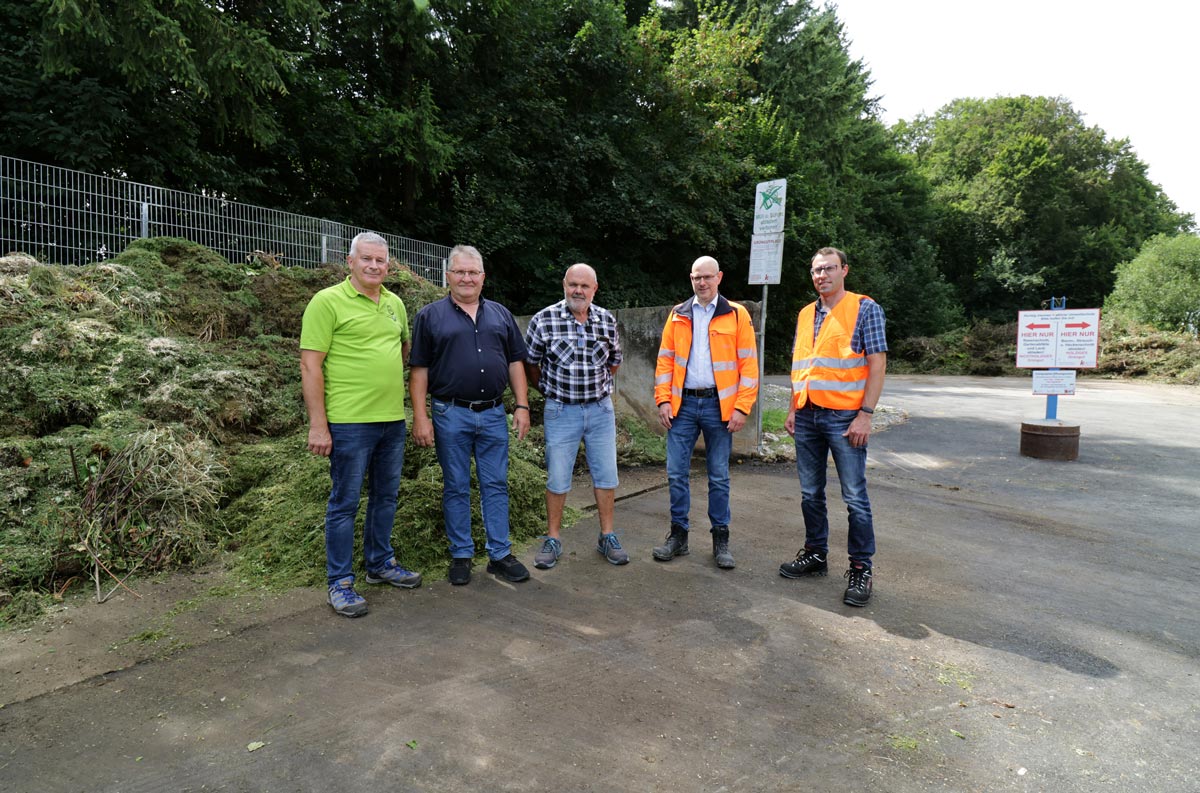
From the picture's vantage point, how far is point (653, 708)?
262cm

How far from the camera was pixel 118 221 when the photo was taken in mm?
7422

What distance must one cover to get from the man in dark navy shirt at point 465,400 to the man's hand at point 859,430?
76.4 inches

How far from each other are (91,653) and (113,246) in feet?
19.5

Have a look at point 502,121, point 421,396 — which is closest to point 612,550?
point 421,396

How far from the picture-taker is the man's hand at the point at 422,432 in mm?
3838

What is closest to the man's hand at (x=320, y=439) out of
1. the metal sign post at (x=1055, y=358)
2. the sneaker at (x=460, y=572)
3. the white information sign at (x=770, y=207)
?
the sneaker at (x=460, y=572)

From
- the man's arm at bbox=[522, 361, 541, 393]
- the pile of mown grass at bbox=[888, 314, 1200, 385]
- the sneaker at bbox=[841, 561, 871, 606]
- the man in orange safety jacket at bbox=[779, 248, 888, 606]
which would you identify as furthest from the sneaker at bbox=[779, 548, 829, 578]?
the pile of mown grass at bbox=[888, 314, 1200, 385]

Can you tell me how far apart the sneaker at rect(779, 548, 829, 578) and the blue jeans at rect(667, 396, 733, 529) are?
0.48 meters

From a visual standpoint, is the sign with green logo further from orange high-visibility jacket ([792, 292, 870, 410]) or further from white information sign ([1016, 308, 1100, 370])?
orange high-visibility jacket ([792, 292, 870, 410])

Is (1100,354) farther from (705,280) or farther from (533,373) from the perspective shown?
(533,373)

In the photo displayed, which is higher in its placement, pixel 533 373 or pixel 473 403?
pixel 533 373

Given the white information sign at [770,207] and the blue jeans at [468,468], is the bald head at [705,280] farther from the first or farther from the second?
the white information sign at [770,207]

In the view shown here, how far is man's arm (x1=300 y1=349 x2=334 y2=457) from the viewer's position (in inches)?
133

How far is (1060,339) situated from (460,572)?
787 centimetres
